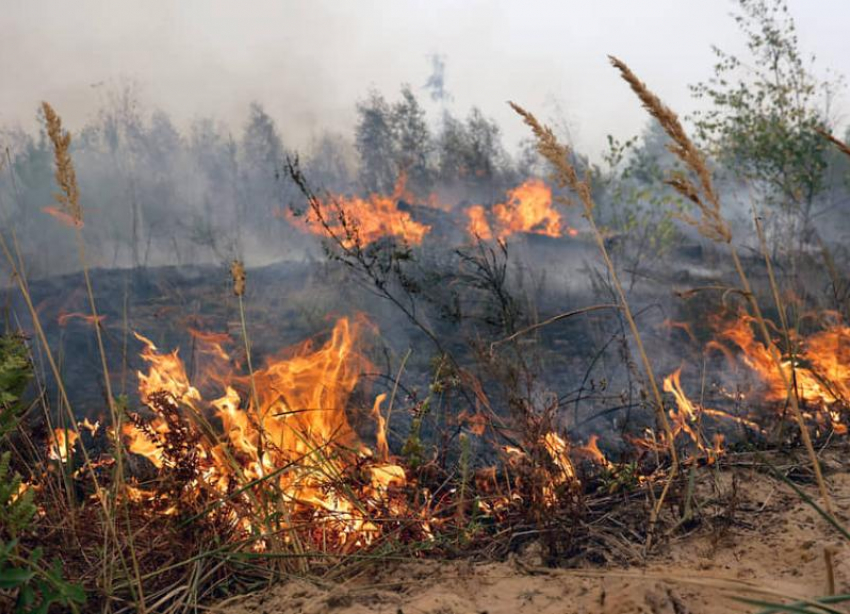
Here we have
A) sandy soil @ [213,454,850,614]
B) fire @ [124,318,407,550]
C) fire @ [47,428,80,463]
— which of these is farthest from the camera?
fire @ [124,318,407,550]

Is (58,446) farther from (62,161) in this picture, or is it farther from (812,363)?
(812,363)

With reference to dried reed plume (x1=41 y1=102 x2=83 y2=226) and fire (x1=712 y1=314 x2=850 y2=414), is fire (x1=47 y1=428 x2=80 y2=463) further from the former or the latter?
fire (x1=712 y1=314 x2=850 y2=414)

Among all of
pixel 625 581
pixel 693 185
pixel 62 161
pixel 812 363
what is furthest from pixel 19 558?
pixel 812 363

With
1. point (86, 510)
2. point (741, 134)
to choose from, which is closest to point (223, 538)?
point (86, 510)

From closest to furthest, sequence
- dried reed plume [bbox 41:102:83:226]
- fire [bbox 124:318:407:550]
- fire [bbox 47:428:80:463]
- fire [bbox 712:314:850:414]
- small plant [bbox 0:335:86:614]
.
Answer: small plant [bbox 0:335:86:614] < dried reed plume [bbox 41:102:83:226] < fire [bbox 47:428:80:463] < fire [bbox 124:318:407:550] < fire [bbox 712:314:850:414]

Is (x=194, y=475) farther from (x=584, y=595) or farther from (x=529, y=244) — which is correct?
(x=529, y=244)

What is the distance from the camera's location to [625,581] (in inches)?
67.2

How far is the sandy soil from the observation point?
1600 mm

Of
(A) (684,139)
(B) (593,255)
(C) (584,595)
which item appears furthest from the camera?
(B) (593,255)

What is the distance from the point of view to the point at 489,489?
9.12ft

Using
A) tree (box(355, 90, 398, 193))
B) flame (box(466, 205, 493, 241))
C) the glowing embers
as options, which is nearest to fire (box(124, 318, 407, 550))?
flame (box(466, 205, 493, 241))

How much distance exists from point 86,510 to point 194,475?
42 centimetres

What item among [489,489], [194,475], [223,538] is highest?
[194,475]

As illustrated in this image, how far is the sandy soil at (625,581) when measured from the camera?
1.60 m
